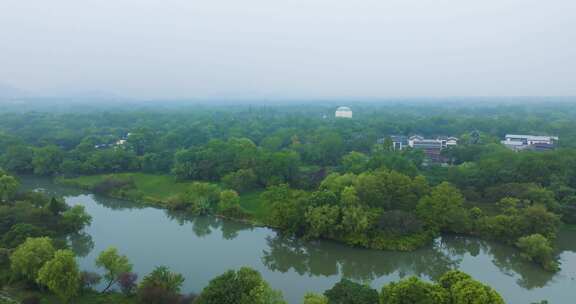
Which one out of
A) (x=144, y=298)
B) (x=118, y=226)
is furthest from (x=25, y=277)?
(x=118, y=226)

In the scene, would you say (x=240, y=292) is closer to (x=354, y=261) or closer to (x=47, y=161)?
(x=354, y=261)

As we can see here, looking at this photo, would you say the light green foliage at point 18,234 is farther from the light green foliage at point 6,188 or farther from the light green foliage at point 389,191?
the light green foliage at point 389,191

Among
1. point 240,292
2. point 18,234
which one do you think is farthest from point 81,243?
point 240,292

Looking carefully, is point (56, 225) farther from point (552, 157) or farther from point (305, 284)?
point (552, 157)

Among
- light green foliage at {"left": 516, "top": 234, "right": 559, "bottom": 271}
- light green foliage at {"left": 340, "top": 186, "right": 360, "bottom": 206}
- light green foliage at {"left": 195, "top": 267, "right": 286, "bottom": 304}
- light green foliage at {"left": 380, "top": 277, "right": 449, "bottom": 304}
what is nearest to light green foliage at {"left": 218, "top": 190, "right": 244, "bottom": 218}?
light green foliage at {"left": 340, "top": 186, "right": 360, "bottom": 206}

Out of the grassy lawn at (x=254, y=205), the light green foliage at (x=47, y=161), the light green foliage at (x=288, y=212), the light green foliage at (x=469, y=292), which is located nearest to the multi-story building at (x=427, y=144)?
the grassy lawn at (x=254, y=205)

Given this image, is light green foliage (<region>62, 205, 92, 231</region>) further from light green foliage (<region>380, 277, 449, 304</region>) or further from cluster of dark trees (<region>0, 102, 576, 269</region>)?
light green foliage (<region>380, 277, 449, 304</region>)
